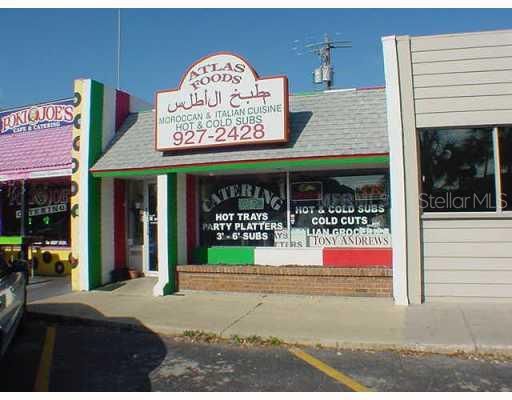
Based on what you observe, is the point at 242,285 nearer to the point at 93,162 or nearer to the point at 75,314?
the point at 75,314

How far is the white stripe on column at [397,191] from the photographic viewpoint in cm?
835

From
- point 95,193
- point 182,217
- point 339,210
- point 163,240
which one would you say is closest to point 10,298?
point 163,240

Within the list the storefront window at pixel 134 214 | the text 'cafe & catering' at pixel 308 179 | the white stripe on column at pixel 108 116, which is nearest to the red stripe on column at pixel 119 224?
the text 'cafe & catering' at pixel 308 179

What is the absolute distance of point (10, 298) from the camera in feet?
18.1

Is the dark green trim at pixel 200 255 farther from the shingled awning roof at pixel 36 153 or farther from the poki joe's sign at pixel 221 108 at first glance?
the shingled awning roof at pixel 36 153

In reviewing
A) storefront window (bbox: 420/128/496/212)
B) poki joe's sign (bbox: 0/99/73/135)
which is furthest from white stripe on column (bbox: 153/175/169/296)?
storefront window (bbox: 420/128/496/212)

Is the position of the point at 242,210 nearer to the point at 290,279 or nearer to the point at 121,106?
the point at 290,279

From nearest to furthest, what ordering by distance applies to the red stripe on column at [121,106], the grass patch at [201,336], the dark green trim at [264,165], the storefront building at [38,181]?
the grass patch at [201,336] < the dark green trim at [264,165] < the red stripe on column at [121,106] < the storefront building at [38,181]

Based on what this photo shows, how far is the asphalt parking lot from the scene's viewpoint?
4.95m

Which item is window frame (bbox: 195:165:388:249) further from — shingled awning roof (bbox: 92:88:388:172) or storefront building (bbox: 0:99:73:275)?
storefront building (bbox: 0:99:73:275)

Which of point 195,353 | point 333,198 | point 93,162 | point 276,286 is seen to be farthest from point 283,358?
point 93,162

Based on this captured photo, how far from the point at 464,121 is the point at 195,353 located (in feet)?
17.6

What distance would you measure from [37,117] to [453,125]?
934cm

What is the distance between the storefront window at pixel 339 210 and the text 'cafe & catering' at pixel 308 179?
25 mm
